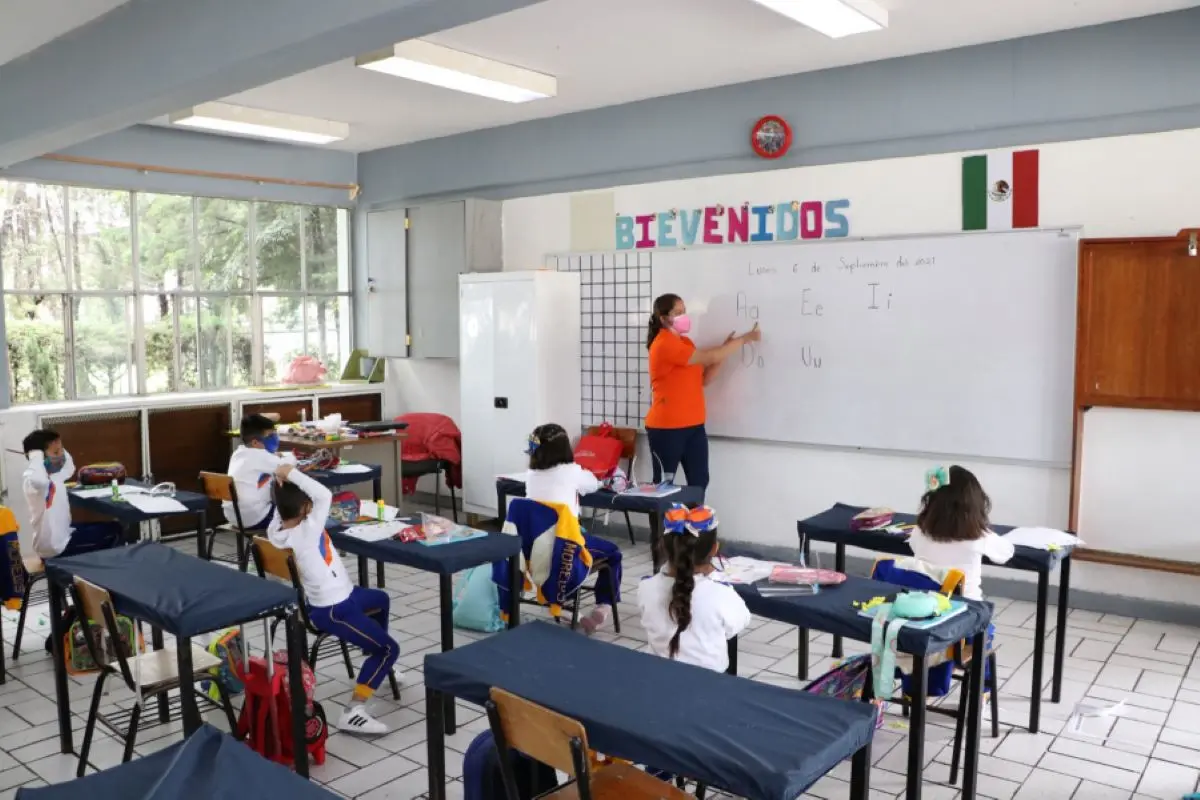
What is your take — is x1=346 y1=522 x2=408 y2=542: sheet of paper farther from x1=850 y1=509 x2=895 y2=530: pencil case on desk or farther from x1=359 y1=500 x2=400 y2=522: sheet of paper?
x1=850 y1=509 x2=895 y2=530: pencil case on desk

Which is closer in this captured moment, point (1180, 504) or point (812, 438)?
point (1180, 504)

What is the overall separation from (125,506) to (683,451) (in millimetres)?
3130

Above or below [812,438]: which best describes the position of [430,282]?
above

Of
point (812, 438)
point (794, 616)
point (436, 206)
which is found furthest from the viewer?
point (436, 206)

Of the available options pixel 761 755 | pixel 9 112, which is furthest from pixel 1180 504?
pixel 9 112

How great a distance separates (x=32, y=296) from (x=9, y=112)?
184 centimetres

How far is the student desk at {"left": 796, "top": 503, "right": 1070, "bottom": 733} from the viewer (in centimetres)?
362

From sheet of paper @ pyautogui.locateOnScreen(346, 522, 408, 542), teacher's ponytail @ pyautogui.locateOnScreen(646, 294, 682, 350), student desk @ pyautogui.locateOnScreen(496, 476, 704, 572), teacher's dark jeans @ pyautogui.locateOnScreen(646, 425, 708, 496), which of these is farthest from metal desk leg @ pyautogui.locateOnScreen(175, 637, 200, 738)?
teacher's ponytail @ pyautogui.locateOnScreen(646, 294, 682, 350)

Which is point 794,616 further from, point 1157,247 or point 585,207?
point 585,207

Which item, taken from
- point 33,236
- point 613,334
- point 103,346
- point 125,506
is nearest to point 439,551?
point 125,506

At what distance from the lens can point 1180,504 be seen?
4.83m

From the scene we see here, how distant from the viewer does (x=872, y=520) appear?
401 cm

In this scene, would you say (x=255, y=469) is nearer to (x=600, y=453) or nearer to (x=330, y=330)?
(x=600, y=453)

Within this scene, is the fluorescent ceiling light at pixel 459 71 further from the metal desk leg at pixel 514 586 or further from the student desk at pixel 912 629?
the student desk at pixel 912 629
